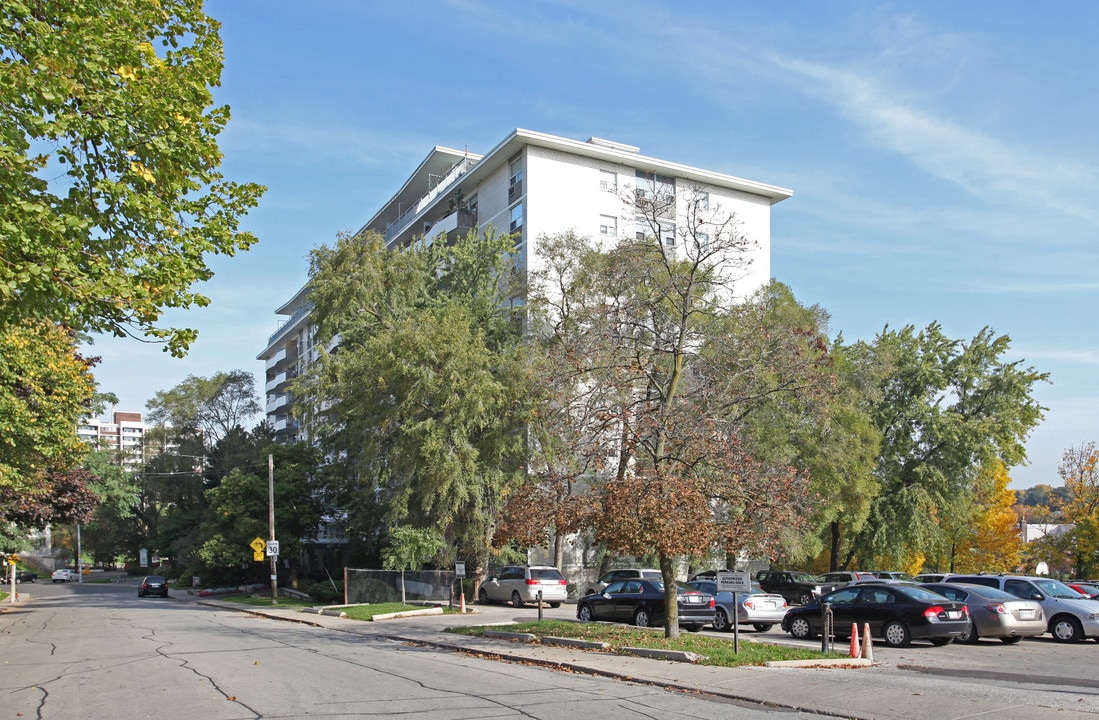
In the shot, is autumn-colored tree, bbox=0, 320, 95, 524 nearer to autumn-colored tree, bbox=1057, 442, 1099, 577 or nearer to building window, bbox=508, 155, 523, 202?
building window, bbox=508, 155, 523, 202

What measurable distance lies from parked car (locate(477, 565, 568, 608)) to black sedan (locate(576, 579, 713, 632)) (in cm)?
935

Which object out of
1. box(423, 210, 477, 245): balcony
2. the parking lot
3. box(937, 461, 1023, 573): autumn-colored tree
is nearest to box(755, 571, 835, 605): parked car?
the parking lot

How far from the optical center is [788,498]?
18.5m

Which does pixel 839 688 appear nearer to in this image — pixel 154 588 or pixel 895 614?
pixel 895 614

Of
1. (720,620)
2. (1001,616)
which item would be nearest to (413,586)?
(720,620)

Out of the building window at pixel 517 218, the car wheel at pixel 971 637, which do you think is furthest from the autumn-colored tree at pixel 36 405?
the building window at pixel 517 218

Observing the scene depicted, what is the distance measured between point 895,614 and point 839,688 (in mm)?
6745

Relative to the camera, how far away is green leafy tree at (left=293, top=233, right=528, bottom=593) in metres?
33.8

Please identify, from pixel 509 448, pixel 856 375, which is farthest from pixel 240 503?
pixel 856 375

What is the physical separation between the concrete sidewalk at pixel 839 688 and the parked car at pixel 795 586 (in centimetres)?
1472

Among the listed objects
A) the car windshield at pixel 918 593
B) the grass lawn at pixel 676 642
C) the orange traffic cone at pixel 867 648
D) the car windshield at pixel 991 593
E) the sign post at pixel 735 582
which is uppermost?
the sign post at pixel 735 582

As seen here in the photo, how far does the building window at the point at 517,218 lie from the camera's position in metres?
50.2

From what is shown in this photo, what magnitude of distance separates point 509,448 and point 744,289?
26455mm

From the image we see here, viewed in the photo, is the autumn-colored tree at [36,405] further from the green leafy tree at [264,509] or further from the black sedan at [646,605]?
the black sedan at [646,605]
